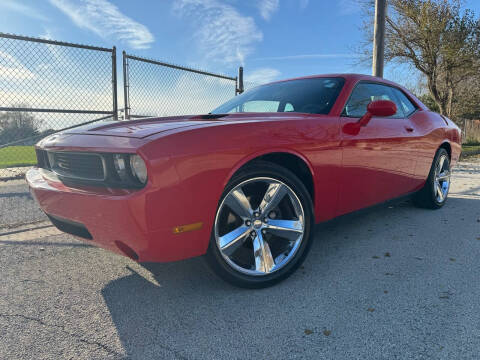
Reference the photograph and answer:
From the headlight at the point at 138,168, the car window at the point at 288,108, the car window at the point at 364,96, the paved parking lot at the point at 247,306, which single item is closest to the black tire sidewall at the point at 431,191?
the car window at the point at 364,96

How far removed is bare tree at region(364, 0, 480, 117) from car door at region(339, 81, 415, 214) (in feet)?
39.5

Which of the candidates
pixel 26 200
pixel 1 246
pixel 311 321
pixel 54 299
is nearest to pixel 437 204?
pixel 311 321

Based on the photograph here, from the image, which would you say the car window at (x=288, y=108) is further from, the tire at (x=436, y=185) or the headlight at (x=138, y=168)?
the tire at (x=436, y=185)

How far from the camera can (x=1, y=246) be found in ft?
10.0

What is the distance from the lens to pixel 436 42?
43.1 ft

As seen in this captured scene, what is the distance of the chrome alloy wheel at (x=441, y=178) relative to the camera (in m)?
4.17

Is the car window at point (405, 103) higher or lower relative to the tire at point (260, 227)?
higher

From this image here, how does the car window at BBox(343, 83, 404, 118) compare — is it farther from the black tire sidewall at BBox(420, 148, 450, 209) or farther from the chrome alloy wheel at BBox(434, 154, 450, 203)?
the chrome alloy wheel at BBox(434, 154, 450, 203)

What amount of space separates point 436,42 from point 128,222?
49.2ft

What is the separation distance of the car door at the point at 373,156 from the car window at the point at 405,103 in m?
0.15

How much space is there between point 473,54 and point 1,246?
633 inches

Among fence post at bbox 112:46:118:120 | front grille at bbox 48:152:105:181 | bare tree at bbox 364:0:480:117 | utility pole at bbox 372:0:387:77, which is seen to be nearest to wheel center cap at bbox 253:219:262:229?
front grille at bbox 48:152:105:181

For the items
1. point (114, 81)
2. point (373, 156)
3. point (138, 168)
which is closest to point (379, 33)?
point (373, 156)

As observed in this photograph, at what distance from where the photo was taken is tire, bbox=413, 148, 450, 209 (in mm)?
4020
